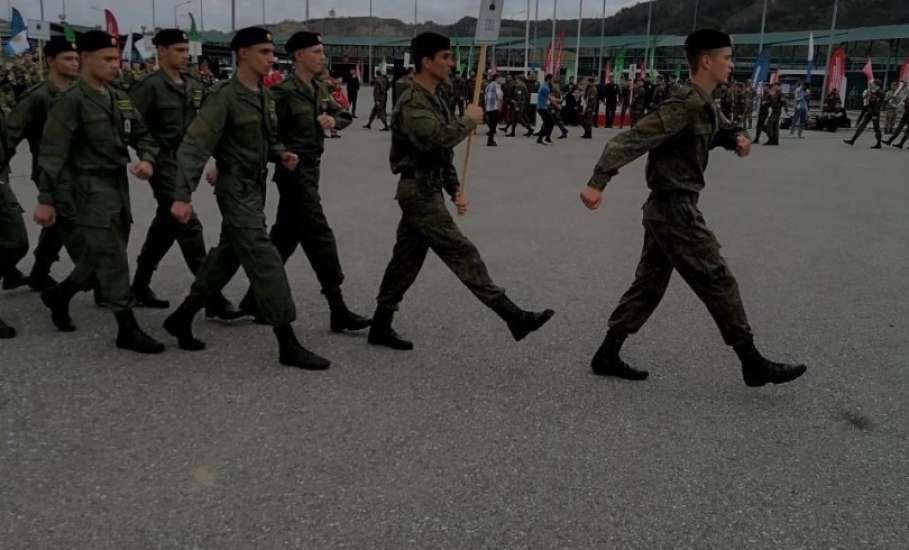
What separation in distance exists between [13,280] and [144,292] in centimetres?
113

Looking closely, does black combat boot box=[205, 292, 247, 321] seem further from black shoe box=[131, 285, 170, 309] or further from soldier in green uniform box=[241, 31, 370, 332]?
soldier in green uniform box=[241, 31, 370, 332]

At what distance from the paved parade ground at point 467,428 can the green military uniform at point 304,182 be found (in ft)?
1.52

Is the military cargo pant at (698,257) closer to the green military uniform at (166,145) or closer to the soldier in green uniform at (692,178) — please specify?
the soldier in green uniform at (692,178)

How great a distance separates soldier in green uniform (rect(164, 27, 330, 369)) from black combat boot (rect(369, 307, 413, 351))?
50 centimetres

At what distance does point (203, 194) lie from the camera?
1100cm

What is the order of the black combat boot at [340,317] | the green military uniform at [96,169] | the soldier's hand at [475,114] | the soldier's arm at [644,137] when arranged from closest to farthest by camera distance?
the soldier's arm at [644,137] < the soldier's hand at [475,114] < the green military uniform at [96,169] < the black combat boot at [340,317]

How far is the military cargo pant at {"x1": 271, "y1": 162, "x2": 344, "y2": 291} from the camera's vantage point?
520 centimetres

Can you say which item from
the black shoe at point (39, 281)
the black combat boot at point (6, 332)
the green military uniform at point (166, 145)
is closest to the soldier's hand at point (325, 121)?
the green military uniform at point (166, 145)

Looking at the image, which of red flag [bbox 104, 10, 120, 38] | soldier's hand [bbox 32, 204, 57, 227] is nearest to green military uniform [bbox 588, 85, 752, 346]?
soldier's hand [bbox 32, 204, 57, 227]

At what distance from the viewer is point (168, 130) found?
5.59 metres

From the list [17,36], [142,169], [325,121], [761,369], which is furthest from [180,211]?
[17,36]

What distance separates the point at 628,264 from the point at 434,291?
6.49 ft

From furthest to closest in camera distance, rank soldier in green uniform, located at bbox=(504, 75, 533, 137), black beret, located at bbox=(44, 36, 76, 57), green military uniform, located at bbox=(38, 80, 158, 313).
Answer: soldier in green uniform, located at bbox=(504, 75, 533, 137) → black beret, located at bbox=(44, 36, 76, 57) → green military uniform, located at bbox=(38, 80, 158, 313)

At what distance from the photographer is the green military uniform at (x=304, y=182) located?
5.18 meters
